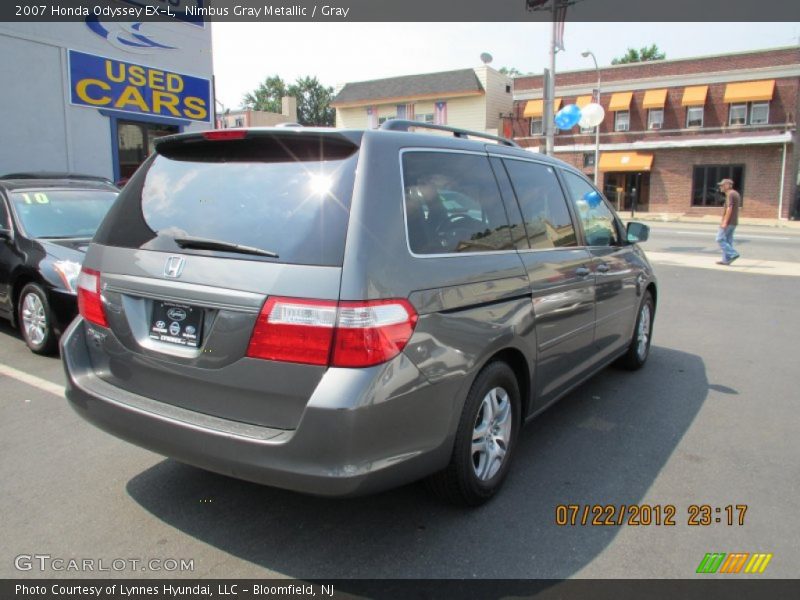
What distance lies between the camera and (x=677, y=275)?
11.5 metres

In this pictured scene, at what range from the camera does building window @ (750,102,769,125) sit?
107 feet

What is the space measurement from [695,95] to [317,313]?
37639mm

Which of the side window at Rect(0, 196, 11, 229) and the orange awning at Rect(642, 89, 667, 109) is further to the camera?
the orange awning at Rect(642, 89, 667, 109)

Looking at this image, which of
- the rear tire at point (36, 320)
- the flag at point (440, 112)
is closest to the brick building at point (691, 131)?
the flag at point (440, 112)

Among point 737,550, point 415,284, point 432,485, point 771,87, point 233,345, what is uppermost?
point 771,87

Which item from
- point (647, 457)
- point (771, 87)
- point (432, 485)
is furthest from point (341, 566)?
point (771, 87)

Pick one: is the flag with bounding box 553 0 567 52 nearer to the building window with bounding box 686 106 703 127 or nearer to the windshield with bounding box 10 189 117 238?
the windshield with bounding box 10 189 117 238

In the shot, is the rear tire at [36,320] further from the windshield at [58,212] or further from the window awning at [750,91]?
the window awning at [750,91]

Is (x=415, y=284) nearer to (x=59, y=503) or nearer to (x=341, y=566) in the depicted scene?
(x=341, y=566)

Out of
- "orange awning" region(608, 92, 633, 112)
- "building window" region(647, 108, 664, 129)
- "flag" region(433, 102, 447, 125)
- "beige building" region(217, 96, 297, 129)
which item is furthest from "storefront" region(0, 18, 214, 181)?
"building window" region(647, 108, 664, 129)

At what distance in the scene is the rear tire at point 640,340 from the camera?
5.39m

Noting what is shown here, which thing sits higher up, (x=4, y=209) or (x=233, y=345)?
(x=4, y=209)

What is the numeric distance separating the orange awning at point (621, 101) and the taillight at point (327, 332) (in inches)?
1505

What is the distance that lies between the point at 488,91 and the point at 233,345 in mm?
40235
